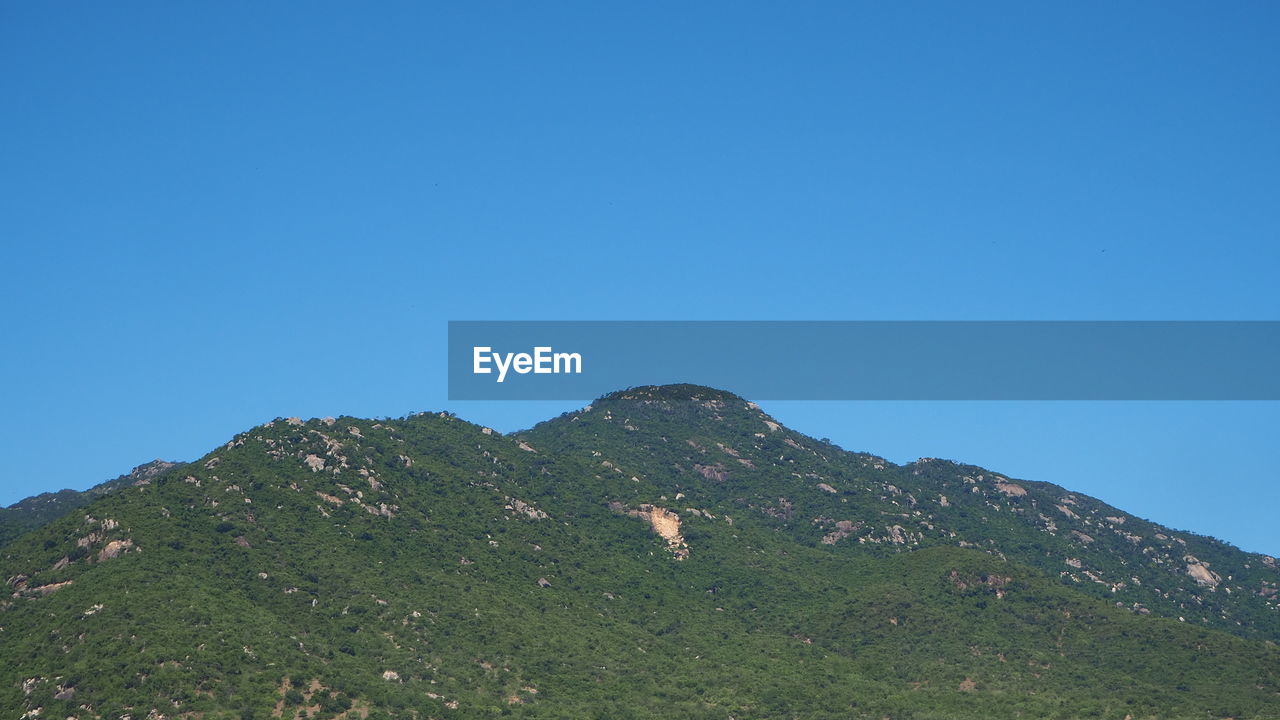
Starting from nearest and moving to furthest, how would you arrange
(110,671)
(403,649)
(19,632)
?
1. (110,671)
2. (19,632)
3. (403,649)

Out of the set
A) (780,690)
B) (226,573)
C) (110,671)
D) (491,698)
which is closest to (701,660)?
(780,690)

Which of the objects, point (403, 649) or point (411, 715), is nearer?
point (411, 715)

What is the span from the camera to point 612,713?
6905 inches

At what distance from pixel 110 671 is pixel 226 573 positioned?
102ft

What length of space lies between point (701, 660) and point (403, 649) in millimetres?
43641

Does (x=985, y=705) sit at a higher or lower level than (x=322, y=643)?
lower

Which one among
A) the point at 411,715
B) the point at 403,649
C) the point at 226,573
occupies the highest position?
the point at 226,573

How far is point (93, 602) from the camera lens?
16938cm

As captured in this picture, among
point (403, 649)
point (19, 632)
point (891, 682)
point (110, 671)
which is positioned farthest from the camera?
point (891, 682)

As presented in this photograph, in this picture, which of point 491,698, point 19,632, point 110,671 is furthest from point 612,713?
point 19,632

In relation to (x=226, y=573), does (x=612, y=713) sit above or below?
below

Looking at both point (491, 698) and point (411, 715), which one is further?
point (491, 698)

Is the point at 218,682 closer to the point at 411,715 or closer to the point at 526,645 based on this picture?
the point at 411,715

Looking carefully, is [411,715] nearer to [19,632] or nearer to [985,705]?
[19,632]
